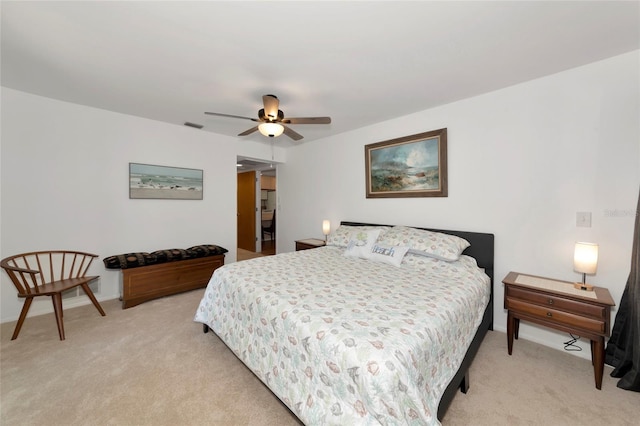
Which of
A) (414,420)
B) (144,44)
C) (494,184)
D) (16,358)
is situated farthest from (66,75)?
(494,184)

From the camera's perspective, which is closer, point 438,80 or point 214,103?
point 438,80

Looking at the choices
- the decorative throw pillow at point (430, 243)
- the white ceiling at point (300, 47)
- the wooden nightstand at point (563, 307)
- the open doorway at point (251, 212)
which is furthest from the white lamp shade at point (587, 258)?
the open doorway at point (251, 212)

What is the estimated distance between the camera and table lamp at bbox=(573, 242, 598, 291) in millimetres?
1919

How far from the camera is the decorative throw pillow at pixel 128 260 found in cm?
303

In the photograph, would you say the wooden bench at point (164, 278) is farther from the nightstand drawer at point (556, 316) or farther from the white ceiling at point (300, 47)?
the nightstand drawer at point (556, 316)

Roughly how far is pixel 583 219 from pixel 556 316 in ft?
2.95

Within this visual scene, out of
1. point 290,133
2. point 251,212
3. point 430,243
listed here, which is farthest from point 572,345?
point 251,212

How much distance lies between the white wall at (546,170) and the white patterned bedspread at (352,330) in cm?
64

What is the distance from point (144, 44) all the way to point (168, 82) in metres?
0.61

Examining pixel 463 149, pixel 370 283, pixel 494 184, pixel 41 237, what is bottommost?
pixel 370 283

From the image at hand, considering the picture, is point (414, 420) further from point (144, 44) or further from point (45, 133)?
point (45, 133)

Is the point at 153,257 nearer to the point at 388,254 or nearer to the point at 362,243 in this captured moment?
the point at 362,243

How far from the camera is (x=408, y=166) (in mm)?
3299

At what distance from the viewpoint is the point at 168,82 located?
2.46 meters
